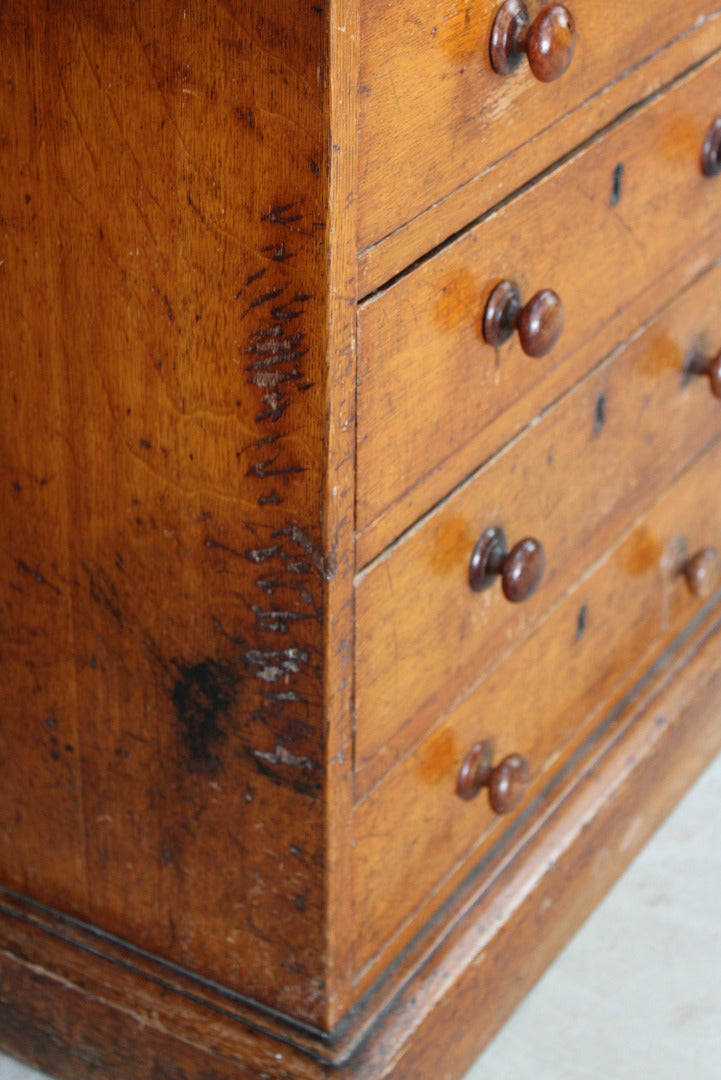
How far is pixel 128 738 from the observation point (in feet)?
3.84

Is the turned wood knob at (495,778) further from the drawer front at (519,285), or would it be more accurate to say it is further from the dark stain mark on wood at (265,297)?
the dark stain mark on wood at (265,297)

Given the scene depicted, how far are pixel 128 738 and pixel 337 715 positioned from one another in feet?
0.65

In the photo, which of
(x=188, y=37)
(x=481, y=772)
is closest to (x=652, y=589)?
(x=481, y=772)

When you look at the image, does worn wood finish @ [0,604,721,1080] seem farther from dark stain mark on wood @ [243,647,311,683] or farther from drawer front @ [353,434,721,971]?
dark stain mark on wood @ [243,647,311,683]

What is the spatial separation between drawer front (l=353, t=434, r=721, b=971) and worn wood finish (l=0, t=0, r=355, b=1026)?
0.09 metres

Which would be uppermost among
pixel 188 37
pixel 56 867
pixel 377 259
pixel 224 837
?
pixel 188 37

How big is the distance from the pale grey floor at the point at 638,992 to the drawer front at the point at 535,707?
20 cm

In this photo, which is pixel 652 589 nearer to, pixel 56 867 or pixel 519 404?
pixel 519 404

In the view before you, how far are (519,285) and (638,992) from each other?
2.41 ft

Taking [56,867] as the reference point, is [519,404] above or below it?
above

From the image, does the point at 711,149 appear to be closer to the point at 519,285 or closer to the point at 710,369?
the point at 710,369

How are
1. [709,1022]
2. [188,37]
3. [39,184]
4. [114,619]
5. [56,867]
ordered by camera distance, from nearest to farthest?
1. [188,37]
2. [39,184]
3. [114,619]
4. [56,867]
5. [709,1022]

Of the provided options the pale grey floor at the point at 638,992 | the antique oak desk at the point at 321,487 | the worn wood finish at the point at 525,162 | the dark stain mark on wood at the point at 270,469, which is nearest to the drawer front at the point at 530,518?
the antique oak desk at the point at 321,487

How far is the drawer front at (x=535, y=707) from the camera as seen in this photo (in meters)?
1.21
